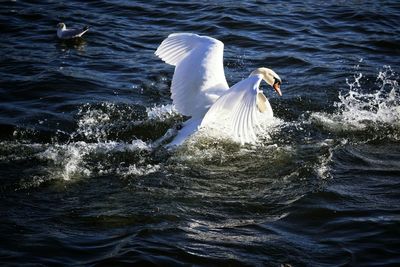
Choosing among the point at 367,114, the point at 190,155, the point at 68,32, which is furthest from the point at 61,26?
the point at 367,114

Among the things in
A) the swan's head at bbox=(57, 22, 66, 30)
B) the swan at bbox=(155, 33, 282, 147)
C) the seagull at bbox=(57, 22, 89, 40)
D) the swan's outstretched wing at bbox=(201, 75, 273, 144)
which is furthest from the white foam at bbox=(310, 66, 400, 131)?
the swan's head at bbox=(57, 22, 66, 30)

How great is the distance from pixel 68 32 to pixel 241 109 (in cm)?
623

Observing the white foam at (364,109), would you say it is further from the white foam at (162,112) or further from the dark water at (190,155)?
the white foam at (162,112)

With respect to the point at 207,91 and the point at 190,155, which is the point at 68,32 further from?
the point at 190,155

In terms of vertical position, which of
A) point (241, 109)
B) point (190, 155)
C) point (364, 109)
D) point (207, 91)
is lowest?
point (190, 155)

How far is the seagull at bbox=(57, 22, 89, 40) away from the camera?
41.1 feet

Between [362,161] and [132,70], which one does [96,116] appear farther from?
[362,161]

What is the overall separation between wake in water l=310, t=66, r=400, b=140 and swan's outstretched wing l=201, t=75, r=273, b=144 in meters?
1.97

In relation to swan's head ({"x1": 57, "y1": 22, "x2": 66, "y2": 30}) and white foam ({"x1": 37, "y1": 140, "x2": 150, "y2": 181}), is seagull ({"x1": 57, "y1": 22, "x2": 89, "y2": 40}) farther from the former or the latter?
white foam ({"x1": 37, "y1": 140, "x2": 150, "y2": 181})

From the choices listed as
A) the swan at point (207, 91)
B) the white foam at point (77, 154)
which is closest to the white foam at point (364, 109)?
the swan at point (207, 91)

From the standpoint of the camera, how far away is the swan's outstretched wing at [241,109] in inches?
282

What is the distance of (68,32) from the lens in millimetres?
12492

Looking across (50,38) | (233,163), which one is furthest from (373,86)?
(50,38)

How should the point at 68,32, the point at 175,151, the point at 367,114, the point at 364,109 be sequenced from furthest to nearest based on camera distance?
the point at 68,32 → the point at 364,109 → the point at 367,114 → the point at 175,151
